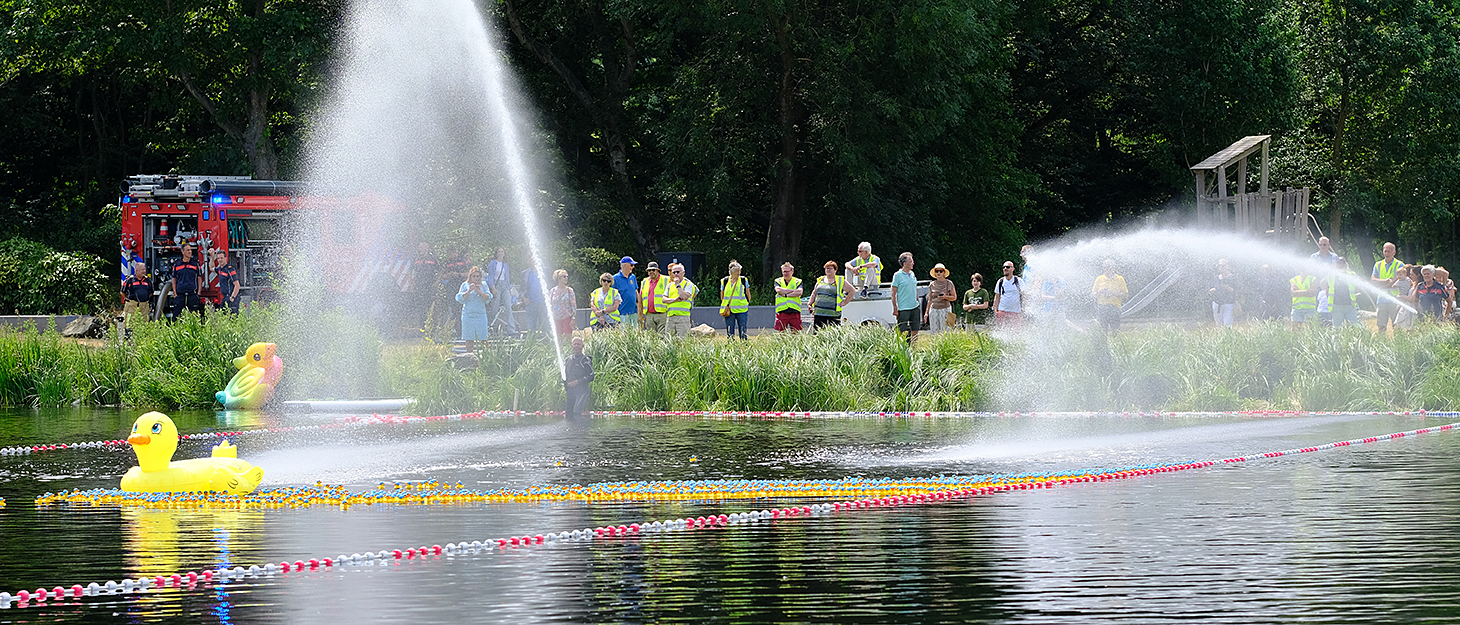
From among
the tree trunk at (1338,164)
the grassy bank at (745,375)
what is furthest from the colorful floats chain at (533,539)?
the tree trunk at (1338,164)

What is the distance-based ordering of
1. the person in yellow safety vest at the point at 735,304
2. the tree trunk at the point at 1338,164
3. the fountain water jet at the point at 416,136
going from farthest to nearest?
1. the tree trunk at the point at 1338,164
2. the fountain water jet at the point at 416,136
3. the person in yellow safety vest at the point at 735,304

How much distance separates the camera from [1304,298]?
27.4 metres

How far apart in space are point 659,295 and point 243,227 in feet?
39.7

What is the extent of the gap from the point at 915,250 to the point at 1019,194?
5996 mm

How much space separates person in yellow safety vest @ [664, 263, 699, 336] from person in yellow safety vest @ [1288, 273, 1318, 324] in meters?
9.54

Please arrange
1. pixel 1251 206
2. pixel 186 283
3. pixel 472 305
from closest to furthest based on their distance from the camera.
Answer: pixel 472 305 < pixel 186 283 < pixel 1251 206

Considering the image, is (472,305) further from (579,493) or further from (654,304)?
(579,493)

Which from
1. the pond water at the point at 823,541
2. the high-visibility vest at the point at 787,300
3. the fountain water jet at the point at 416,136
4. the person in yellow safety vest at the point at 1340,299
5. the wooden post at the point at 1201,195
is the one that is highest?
the fountain water jet at the point at 416,136

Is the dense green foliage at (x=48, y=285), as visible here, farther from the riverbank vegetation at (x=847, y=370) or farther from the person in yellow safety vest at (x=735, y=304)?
the person in yellow safety vest at (x=735, y=304)

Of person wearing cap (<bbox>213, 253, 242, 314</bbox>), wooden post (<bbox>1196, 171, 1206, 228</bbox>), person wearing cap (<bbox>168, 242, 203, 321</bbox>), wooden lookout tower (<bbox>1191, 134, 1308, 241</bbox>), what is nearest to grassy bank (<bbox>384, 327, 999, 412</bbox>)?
person wearing cap (<bbox>168, 242, 203, 321</bbox>)

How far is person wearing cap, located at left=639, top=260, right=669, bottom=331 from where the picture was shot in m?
27.5

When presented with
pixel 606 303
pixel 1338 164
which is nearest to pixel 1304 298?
pixel 606 303

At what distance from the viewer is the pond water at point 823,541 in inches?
351

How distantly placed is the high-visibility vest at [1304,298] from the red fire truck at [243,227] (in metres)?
17.1
